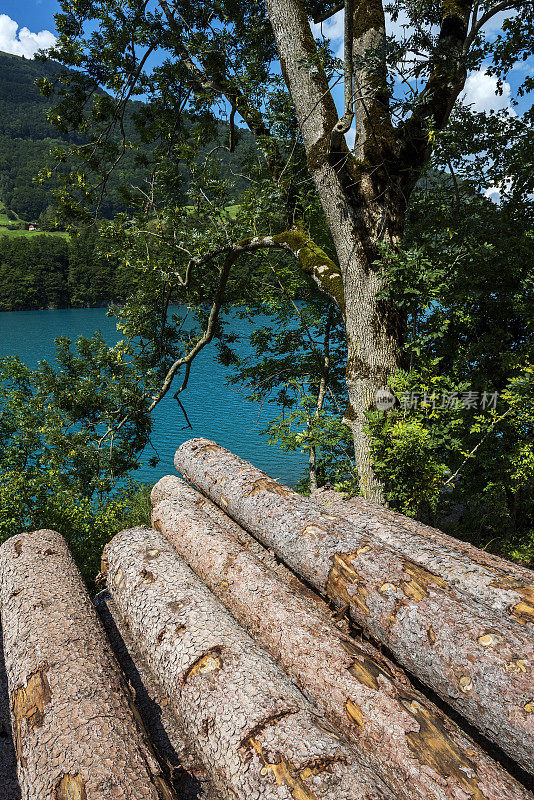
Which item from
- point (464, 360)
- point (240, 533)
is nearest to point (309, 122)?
point (464, 360)

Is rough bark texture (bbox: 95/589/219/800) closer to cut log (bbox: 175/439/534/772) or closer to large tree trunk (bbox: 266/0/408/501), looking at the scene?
cut log (bbox: 175/439/534/772)

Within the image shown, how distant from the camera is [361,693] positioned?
256cm

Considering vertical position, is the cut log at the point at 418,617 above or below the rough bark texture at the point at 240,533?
above

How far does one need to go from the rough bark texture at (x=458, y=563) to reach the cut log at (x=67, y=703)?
7.28 ft

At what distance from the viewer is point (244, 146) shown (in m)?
9.91

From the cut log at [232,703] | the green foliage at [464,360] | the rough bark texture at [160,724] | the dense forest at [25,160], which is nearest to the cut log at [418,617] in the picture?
the cut log at [232,703]

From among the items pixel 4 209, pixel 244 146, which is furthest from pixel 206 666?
pixel 4 209

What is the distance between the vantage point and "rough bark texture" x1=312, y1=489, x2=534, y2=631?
306 cm

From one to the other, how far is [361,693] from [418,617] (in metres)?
0.58

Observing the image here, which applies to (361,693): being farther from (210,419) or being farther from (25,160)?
(25,160)

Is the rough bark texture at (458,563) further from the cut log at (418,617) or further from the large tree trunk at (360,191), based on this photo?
the large tree trunk at (360,191)

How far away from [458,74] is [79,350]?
884 cm

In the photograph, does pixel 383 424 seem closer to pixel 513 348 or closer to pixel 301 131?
pixel 513 348

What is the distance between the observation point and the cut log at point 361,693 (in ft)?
7.11
